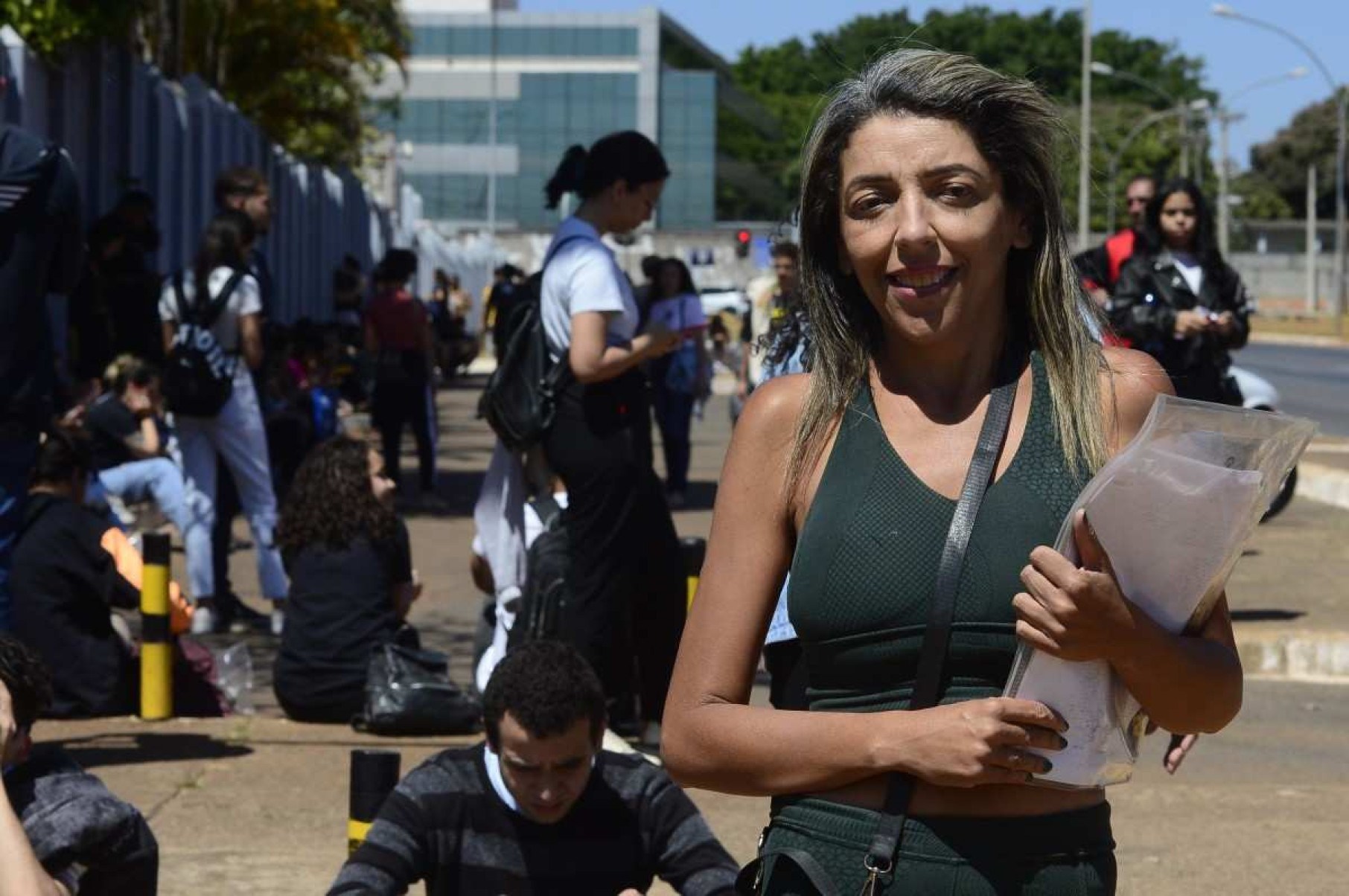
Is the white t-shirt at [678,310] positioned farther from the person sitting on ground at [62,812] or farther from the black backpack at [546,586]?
the person sitting on ground at [62,812]

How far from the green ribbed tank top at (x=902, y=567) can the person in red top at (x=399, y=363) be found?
1474 cm

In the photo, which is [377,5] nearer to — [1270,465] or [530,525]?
[530,525]

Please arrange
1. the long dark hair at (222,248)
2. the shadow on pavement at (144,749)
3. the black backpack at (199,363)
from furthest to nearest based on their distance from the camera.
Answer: the long dark hair at (222,248) → the black backpack at (199,363) → the shadow on pavement at (144,749)

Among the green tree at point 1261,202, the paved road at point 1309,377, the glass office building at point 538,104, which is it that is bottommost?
the paved road at point 1309,377

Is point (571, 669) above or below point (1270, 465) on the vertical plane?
below

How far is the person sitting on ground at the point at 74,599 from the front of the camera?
26.6 feet

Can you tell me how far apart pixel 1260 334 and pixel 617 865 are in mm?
68336

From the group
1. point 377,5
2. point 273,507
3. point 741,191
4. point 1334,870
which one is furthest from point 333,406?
point 741,191

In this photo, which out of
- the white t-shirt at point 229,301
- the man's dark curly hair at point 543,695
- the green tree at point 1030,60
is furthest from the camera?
the green tree at point 1030,60

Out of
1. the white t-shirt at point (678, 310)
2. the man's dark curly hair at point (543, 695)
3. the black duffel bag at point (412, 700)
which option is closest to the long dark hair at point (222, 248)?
the black duffel bag at point (412, 700)

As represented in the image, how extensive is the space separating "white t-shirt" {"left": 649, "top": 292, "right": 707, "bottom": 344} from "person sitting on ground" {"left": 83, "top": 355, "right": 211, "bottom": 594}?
12.8ft

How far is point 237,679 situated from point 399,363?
8.50m

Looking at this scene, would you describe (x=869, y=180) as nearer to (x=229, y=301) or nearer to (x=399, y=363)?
(x=229, y=301)

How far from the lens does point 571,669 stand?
200 inches
